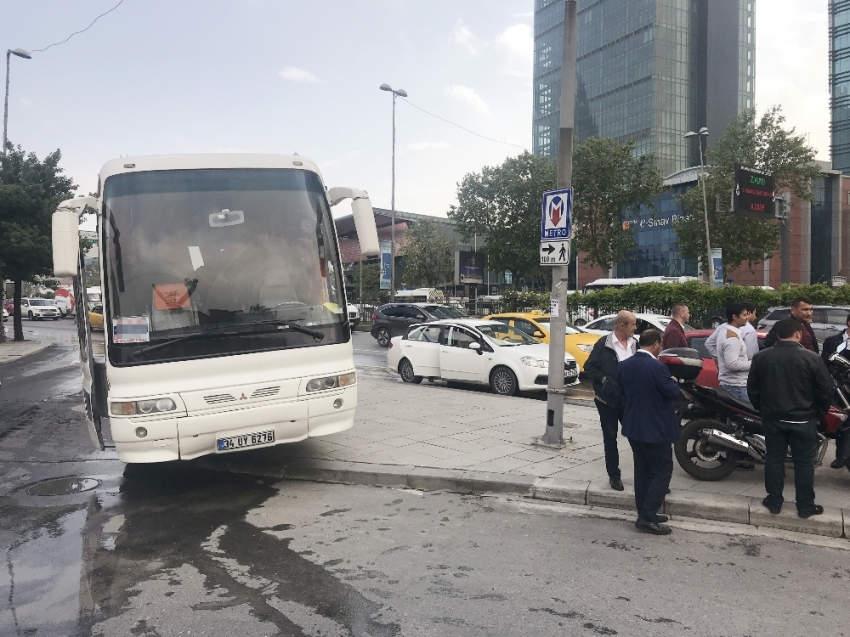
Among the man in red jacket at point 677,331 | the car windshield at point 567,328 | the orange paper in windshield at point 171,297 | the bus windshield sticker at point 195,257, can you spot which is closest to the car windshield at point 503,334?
the car windshield at point 567,328

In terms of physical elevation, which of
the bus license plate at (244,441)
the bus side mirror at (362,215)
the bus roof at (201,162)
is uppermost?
the bus roof at (201,162)

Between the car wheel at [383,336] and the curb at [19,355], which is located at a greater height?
the car wheel at [383,336]

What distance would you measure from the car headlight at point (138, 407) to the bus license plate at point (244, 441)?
2.05ft

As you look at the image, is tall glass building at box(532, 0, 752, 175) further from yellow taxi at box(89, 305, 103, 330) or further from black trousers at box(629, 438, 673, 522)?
black trousers at box(629, 438, 673, 522)

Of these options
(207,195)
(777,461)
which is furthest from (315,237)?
(777,461)

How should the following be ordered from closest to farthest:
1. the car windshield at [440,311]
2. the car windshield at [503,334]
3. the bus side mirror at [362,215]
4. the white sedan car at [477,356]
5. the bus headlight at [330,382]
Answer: the bus headlight at [330,382] → the bus side mirror at [362,215] → the white sedan car at [477,356] → the car windshield at [503,334] → the car windshield at [440,311]

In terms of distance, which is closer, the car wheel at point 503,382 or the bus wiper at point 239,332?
the bus wiper at point 239,332

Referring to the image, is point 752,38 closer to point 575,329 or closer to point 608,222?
point 608,222

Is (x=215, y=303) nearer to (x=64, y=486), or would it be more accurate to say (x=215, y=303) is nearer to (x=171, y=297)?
(x=171, y=297)

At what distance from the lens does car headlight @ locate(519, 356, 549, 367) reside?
1273 centimetres

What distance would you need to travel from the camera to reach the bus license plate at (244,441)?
20.6 ft

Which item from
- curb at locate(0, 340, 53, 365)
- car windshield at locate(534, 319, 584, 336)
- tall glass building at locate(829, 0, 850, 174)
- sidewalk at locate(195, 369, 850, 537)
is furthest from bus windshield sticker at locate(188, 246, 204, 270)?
tall glass building at locate(829, 0, 850, 174)

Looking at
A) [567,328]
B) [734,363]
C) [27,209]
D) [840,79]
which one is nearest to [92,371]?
[734,363]

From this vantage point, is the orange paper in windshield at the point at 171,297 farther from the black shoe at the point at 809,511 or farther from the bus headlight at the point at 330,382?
the black shoe at the point at 809,511
